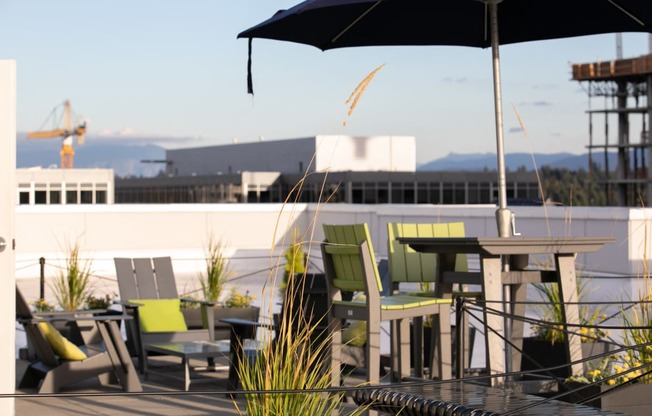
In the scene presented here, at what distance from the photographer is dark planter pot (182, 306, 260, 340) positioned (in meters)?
8.16

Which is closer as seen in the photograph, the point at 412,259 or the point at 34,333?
the point at 34,333

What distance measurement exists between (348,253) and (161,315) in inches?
112

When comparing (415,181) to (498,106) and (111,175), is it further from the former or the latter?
(498,106)

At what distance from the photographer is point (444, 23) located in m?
6.63

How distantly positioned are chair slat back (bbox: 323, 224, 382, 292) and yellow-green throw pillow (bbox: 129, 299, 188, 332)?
258cm

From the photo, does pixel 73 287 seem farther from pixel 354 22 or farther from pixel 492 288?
pixel 492 288

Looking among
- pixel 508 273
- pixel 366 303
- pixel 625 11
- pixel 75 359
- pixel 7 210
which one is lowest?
pixel 75 359

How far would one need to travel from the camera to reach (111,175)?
82.3 meters

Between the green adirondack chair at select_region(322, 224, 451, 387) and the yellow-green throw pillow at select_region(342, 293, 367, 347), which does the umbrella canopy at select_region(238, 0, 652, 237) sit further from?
the yellow-green throw pillow at select_region(342, 293, 367, 347)

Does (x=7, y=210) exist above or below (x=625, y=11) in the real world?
below

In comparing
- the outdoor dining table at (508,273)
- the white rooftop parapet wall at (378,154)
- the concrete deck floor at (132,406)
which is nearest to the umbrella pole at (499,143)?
the outdoor dining table at (508,273)

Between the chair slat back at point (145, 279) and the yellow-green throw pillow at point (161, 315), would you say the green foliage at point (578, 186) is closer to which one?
the chair slat back at point (145, 279)

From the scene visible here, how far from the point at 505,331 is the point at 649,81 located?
104m

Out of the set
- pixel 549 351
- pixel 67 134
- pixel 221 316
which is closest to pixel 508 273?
pixel 549 351
